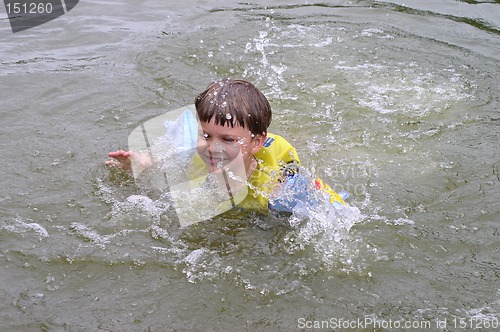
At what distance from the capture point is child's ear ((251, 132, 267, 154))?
3592 millimetres

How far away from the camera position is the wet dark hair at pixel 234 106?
11.2 feet

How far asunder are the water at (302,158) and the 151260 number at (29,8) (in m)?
0.34

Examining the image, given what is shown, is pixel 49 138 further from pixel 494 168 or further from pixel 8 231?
pixel 494 168

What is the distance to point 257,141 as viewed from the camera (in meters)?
3.62

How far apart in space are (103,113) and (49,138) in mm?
562

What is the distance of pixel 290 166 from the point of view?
12.2 ft
